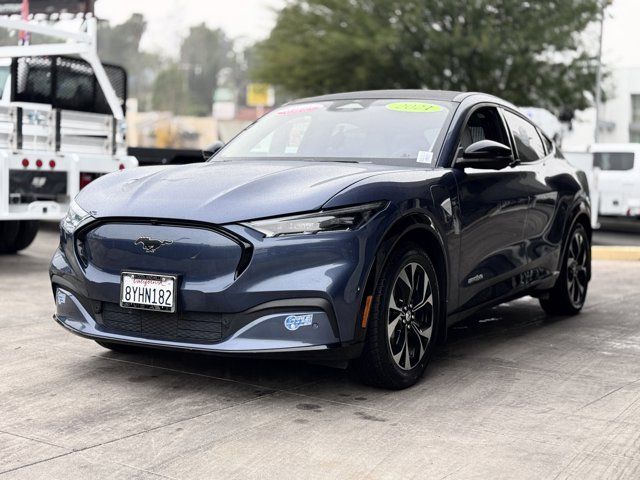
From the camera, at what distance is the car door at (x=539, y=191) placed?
21.4ft

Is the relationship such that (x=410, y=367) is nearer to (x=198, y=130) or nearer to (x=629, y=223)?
(x=629, y=223)

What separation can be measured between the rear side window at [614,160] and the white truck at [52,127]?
11.7 m

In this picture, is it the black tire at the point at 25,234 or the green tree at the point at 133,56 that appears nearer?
the black tire at the point at 25,234

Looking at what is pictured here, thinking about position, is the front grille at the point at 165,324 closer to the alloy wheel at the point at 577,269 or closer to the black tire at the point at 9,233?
the alloy wheel at the point at 577,269

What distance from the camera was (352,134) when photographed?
Answer: 5.86m

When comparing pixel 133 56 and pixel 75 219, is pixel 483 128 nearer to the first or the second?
pixel 75 219

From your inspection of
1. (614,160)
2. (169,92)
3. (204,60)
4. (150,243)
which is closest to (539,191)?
(150,243)

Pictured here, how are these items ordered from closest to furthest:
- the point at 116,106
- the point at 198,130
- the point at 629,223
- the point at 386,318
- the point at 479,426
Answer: the point at 479,426
the point at 386,318
the point at 116,106
the point at 629,223
the point at 198,130

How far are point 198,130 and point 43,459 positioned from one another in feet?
292

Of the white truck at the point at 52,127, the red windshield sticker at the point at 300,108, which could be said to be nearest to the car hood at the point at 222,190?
the red windshield sticker at the point at 300,108

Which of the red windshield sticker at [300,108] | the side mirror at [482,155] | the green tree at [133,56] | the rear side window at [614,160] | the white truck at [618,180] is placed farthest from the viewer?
the green tree at [133,56]

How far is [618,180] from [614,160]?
0.60 metres

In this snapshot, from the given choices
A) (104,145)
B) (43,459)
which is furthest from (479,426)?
(104,145)

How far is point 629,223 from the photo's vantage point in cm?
2266
